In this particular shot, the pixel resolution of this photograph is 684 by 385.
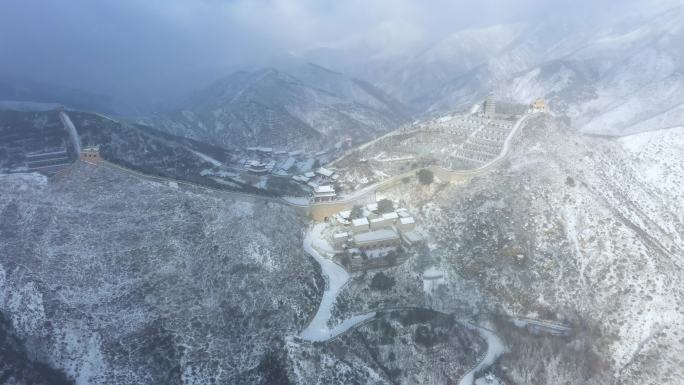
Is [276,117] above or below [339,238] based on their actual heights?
above

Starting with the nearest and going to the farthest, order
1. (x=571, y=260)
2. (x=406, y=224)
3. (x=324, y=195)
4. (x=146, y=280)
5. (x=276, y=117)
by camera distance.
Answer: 1. (x=146, y=280)
2. (x=571, y=260)
3. (x=406, y=224)
4. (x=324, y=195)
5. (x=276, y=117)

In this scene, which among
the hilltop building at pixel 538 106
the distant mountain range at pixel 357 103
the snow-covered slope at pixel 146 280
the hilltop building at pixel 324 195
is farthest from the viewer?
the distant mountain range at pixel 357 103

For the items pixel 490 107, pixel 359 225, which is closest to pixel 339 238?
pixel 359 225

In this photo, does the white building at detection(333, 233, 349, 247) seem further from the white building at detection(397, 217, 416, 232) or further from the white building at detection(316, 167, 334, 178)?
the white building at detection(316, 167, 334, 178)

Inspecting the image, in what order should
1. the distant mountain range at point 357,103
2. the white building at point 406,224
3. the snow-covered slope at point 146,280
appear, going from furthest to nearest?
1. the distant mountain range at point 357,103
2. the white building at point 406,224
3. the snow-covered slope at point 146,280

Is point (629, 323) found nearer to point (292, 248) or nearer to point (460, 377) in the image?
point (460, 377)

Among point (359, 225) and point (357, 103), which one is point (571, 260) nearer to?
point (359, 225)

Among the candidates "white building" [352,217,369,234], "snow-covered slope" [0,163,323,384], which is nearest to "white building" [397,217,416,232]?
"white building" [352,217,369,234]

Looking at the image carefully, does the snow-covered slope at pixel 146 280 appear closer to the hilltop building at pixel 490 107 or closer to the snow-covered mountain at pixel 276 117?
the hilltop building at pixel 490 107

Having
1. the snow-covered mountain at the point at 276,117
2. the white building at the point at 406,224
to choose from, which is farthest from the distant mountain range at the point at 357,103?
the white building at the point at 406,224
